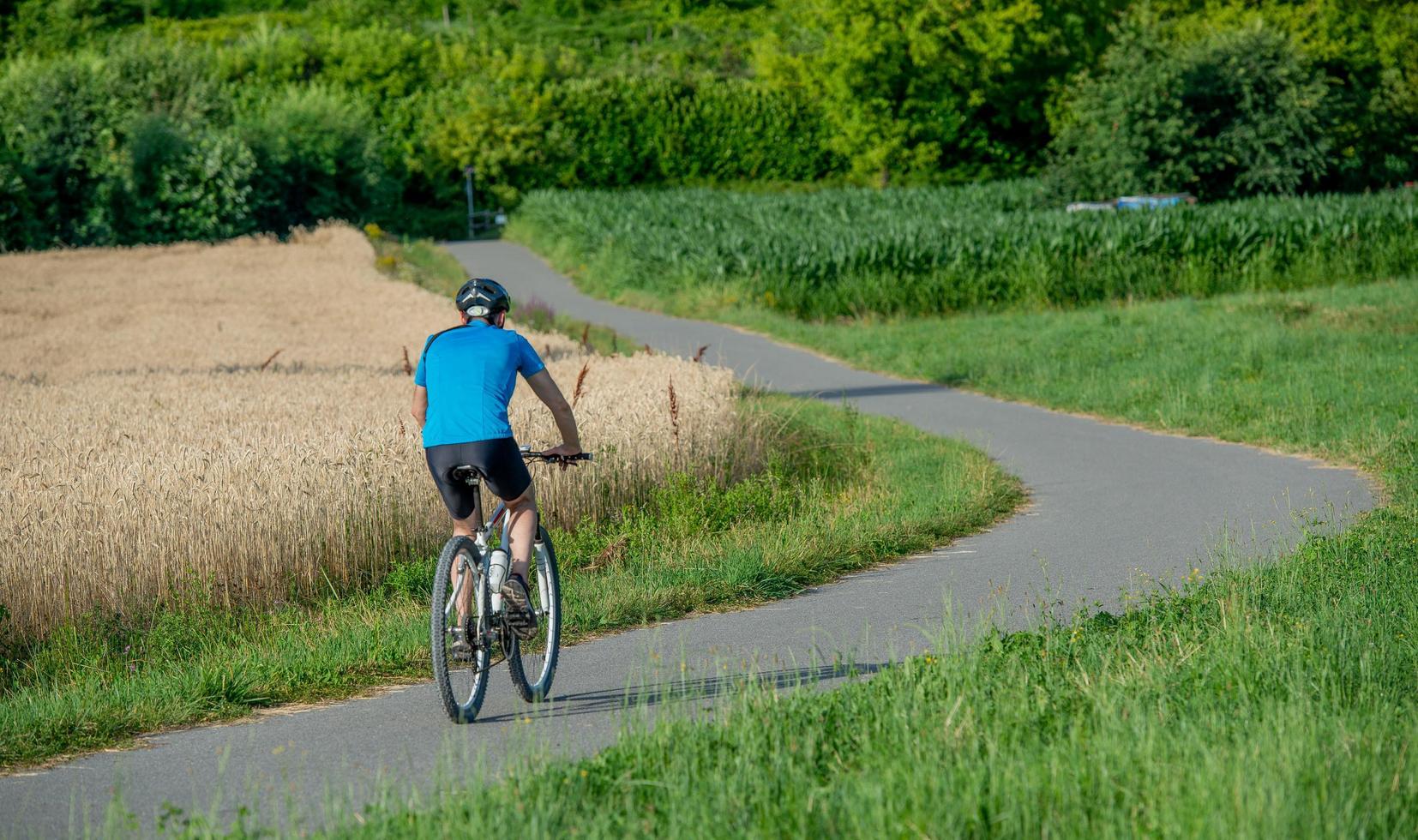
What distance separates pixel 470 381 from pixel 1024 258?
21.8 metres

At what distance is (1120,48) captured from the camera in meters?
43.1

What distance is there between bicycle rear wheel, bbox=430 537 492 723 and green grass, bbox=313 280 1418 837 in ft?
3.82

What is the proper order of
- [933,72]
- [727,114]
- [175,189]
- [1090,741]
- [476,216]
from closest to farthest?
[1090,741], [175,189], [476,216], [933,72], [727,114]

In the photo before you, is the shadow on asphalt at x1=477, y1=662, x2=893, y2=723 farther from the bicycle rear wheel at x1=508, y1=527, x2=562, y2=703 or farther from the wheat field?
the wheat field

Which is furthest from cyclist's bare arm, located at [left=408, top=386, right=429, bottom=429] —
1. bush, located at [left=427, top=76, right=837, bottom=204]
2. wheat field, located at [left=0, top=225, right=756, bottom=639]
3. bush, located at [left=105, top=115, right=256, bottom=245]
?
bush, located at [left=427, top=76, right=837, bottom=204]

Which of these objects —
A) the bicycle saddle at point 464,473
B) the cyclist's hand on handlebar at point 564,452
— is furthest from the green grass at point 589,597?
the cyclist's hand on handlebar at point 564,452

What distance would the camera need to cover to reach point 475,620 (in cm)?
638

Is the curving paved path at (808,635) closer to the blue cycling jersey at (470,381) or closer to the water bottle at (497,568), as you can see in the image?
the water bottle at (497,568)

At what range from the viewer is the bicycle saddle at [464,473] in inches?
251

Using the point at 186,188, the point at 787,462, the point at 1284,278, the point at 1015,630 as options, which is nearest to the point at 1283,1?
the point at 1284,278

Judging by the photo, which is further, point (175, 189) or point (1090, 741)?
point (175, 189)

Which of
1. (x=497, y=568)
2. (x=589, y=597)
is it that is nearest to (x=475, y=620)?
(x=497, y=568)

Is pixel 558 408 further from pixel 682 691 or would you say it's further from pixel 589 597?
pixel 589 597

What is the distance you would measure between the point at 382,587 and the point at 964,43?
54.9 meters
